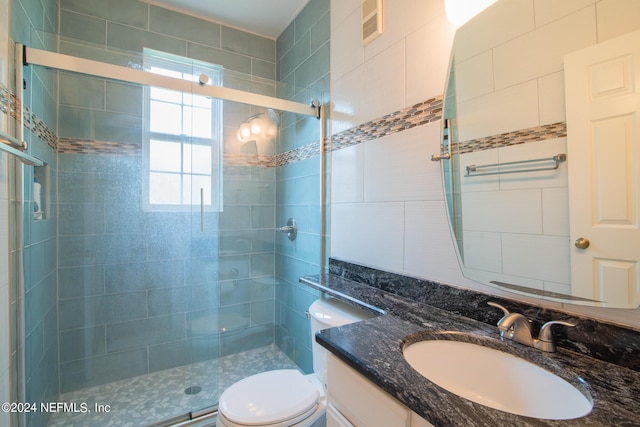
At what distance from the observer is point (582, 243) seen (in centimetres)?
71

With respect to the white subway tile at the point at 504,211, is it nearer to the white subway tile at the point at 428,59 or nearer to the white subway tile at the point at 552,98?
the white subway tile at the point at 552,98

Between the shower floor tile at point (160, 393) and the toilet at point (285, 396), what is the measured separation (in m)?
0.68

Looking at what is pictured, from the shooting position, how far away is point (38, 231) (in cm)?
145

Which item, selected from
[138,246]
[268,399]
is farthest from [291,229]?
[268,399]

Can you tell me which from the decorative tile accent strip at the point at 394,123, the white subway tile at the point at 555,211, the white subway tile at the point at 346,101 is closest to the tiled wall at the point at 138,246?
the white subway tile at the point at 346,101

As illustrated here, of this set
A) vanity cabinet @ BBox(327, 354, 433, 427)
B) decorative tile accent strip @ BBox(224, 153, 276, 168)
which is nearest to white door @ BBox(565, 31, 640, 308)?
vanity cabinet @ BBox(327, 354, 433, 427)

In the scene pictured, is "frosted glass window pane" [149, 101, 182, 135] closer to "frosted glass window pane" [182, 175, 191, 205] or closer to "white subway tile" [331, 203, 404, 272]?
"frosted glass window pane" [182, 175, 191, 205]

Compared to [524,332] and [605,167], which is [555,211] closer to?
[605,167]

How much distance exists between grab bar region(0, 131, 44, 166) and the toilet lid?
4.18ft

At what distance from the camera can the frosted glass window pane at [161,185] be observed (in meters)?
1.84

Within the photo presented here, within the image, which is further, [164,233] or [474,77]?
[164,233]

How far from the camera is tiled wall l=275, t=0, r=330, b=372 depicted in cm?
191

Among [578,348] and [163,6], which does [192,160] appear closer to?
[163,6]

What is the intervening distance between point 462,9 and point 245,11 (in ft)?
5.74
